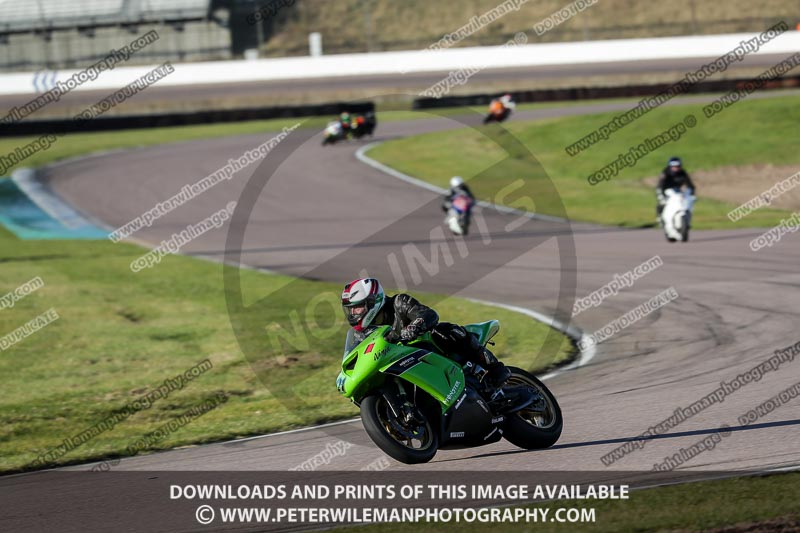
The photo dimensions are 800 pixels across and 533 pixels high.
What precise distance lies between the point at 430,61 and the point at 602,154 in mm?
6949

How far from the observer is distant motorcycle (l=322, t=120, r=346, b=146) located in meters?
38.5

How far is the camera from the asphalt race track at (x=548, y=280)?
766cm

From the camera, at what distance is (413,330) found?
6996mm

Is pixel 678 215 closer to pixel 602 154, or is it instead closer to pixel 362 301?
pixel 362 301

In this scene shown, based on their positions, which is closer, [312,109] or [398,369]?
[398,369]

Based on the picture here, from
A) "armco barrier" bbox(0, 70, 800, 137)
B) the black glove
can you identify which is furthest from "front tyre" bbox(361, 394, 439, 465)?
"armco barrier" bbox(0, 70, 800, 137)

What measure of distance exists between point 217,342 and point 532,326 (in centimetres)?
417

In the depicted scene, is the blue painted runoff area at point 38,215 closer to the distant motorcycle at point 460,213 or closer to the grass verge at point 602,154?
the distant motorcycle at point 460,213

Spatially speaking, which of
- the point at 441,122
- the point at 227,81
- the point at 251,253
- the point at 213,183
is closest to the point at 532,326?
the point at 251,253

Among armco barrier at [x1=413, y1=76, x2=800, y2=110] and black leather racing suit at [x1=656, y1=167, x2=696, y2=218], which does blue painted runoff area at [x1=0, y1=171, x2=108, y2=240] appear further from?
armco barrier at [x1=413, y1=76, x2=800, y2=110]

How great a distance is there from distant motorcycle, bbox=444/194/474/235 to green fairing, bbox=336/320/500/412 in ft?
50.5

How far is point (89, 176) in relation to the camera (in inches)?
1353

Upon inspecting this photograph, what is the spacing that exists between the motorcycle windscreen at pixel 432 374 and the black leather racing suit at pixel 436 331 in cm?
16

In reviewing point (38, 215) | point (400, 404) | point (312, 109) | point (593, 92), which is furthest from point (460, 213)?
point (312, 109)
